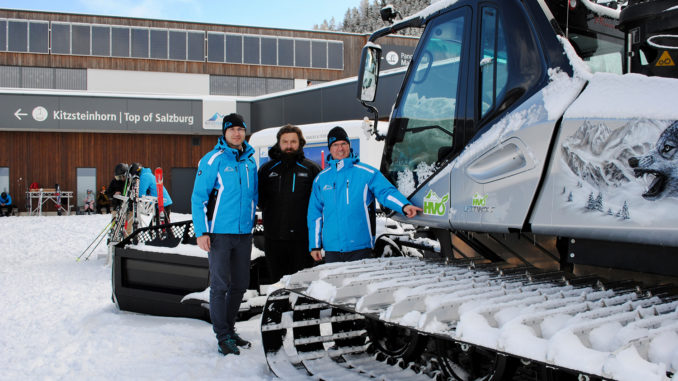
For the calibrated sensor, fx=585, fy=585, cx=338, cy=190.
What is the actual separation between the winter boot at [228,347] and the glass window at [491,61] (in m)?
2.47

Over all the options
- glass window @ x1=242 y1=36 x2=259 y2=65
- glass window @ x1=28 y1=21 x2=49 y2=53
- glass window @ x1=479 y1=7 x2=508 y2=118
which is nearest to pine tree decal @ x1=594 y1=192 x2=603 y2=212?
glass window @ x1=479 y1=7 x2=508 y2=118

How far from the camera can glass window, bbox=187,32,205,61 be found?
32.3 metres

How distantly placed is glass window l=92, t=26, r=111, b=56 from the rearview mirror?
31226 mm

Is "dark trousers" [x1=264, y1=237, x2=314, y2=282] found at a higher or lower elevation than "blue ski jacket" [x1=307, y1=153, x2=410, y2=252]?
lower

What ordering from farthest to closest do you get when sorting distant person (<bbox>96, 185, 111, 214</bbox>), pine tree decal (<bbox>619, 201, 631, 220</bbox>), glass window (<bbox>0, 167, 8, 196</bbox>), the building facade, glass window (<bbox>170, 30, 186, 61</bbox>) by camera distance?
glass window (<bbox>170, 30, 186, 61</bbox>) < glass window (<bbox>0, 167, 8, 196</bbox>) < distant person (<bbox>96, 185, 111, 214</bbox>) < the building facade < pine tree decal (<bbox>619, 201, 631, 220</bbox>)

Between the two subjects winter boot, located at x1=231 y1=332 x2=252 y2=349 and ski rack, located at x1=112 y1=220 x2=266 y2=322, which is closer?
winter boot, located at x1=231 y1=332 x2=252 y2=349

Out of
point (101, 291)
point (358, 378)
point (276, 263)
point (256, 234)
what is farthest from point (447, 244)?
point (101, 291)

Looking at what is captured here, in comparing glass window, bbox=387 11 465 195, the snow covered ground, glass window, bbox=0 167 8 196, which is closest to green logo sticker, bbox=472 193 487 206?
glass window, bbox=387 11 465 195

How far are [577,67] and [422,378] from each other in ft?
6.13

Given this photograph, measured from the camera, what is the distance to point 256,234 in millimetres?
5438

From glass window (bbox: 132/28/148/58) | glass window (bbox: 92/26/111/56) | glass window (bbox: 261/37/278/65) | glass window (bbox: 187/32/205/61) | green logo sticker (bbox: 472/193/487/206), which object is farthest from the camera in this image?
glass window (bbox: 261/37/278/65)

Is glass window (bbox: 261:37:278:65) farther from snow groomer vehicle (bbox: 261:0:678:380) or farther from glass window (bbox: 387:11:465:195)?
glass window (bbox: 387:11:465:195)

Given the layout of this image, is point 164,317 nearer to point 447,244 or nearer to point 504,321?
point 447,244

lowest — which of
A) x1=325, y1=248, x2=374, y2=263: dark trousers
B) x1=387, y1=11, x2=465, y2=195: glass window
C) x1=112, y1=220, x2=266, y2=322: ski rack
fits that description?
x1=112, y1=220, x2=266, y2=322: ski rack
